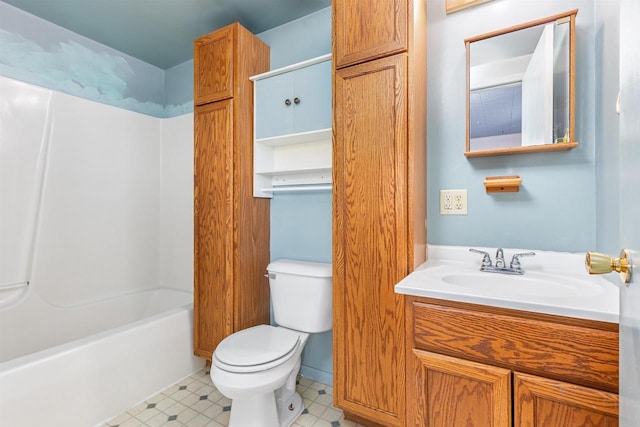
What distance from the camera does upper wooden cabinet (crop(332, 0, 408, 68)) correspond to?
1319 mm

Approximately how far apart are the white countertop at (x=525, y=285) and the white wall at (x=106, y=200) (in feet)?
6.82

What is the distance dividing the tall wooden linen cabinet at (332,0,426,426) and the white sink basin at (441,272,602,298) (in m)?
0.22

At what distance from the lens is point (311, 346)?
1973mm

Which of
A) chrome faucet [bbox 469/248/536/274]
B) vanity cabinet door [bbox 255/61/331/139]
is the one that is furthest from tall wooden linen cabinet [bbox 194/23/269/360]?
chrome faucet [bbox 469/248/536/274]

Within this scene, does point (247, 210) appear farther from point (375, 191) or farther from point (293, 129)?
point (375, 191)

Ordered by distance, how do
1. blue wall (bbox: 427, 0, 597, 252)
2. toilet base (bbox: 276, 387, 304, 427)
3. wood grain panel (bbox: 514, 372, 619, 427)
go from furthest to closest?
toilet base (bbox: 276, 387, 304, 427) < blue wall (bbox: 427, 0, 597, 252) < wood grain panel (bbox: 514, 372, 619, 427)

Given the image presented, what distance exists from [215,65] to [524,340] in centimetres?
213

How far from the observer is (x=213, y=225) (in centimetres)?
194

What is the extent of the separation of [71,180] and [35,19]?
3.65 ft

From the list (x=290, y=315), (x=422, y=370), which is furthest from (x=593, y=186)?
(x=290, y=315)

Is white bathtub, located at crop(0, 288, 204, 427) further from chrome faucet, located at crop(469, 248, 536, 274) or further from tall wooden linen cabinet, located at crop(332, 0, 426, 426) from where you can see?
chrome faucet, located at crop(469, 248, 536, 274)

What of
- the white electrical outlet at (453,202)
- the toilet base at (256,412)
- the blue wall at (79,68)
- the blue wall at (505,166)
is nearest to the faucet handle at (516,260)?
the blue wall at (505,166)

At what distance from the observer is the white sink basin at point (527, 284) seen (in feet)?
3.60

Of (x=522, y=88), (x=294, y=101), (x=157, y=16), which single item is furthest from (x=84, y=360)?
(x=522, y=88)
